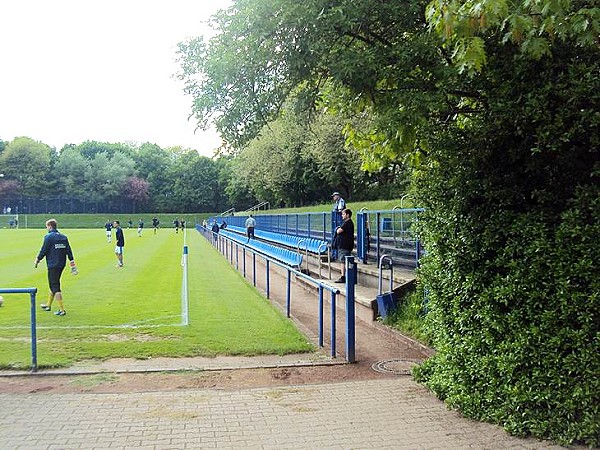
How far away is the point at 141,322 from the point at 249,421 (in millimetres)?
5705

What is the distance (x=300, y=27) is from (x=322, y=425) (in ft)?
12.8

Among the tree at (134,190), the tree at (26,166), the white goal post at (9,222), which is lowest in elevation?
the white goal post at (9,222)

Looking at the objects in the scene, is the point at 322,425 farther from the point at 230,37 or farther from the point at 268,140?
the point at 268,140

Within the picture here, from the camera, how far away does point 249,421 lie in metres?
5.54

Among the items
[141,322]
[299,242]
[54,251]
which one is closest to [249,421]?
[141,322]

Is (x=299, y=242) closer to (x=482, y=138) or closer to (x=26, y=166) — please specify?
(x=482, y=138)

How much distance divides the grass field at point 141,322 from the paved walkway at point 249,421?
77.0 inches

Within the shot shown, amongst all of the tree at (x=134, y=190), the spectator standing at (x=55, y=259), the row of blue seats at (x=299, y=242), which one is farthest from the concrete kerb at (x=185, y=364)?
the tree at (x=134, y=190)

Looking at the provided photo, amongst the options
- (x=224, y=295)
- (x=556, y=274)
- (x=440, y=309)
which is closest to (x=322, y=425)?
(x=440, y=309)

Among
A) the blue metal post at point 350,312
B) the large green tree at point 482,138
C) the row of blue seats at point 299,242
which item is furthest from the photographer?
the row of blue seats at point 299,242

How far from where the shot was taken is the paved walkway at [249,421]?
498 centimetres

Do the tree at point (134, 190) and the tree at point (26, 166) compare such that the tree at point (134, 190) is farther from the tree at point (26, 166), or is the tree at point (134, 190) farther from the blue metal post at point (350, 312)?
the blue metal post at point (350, 312)

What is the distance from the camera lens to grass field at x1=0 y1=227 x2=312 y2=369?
27.8ft

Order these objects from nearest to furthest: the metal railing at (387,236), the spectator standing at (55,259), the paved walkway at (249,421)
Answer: the paved walkway at (249,421), the spectator standing at (55,259), the metal railing at (387,236)
